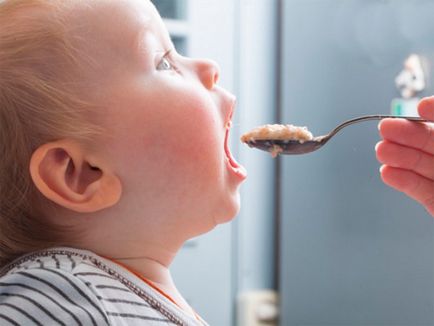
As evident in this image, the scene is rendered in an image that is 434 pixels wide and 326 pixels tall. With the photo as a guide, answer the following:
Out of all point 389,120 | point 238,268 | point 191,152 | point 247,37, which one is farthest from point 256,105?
point 191,152

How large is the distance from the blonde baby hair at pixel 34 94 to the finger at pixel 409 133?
36 centimetres

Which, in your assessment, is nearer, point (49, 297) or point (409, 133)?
point (49, 297)

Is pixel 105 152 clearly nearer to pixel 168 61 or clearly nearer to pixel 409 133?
pixel 168 61

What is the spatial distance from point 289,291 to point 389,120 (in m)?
0.93

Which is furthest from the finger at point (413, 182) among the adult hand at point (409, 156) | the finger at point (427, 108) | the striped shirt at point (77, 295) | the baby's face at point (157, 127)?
the striped shirt at point (77, 295)

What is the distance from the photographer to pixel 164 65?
728 mm

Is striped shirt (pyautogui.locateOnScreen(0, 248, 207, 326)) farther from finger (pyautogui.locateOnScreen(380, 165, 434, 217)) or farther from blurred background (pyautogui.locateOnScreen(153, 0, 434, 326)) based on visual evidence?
blurred background (pyautogui.locateOnScreen(153, 0, 434, 326))

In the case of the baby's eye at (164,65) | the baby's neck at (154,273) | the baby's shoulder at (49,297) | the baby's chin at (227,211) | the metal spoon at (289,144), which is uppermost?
the baby's eye at (164,65)

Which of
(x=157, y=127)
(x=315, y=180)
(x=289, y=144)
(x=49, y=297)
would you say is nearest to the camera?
(x=49, y=297)

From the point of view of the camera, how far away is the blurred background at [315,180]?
1313 millimetres

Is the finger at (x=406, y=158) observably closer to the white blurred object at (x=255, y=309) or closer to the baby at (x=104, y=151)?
the baby at (x=104, y=151)

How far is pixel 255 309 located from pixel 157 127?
1123mm

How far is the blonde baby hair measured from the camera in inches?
26.1

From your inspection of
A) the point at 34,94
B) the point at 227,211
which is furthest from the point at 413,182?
the point at 34,94
